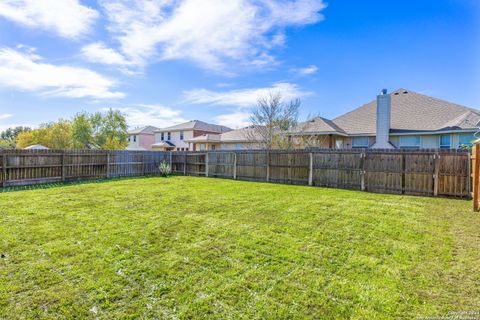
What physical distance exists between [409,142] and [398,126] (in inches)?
45.9

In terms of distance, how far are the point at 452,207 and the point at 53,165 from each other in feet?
49.3

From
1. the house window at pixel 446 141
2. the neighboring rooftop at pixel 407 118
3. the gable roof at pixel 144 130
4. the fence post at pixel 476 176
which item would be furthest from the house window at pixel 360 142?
the gable roof at pixel 144 130

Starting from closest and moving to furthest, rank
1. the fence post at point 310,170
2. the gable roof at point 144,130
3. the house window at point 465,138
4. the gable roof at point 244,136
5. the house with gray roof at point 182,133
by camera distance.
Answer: the fence post at point 310,170 → the house window at point 465,138 → the gable roof at point 244,136 → the house with gray roof at point 182,133 → the gable roof at point 144,130

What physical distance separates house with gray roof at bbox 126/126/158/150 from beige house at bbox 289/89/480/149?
27287mm

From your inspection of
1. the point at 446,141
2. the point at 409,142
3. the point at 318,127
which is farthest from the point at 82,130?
the point at 446,141

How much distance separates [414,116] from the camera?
1686 cm

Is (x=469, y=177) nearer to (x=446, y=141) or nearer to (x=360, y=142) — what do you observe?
(x=446, y=141)

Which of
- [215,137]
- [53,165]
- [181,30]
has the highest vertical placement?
[181,30]

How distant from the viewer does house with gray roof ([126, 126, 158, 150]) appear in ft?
131

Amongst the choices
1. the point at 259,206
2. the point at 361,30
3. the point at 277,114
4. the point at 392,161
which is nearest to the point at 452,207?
the point at 392,161

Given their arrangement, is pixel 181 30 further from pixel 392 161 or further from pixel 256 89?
pixel 256 89

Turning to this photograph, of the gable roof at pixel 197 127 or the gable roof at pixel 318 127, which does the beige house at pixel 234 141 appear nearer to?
the gable roof at pixel 197 127

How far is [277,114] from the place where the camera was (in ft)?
67.3

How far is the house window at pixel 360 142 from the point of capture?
1758cm
